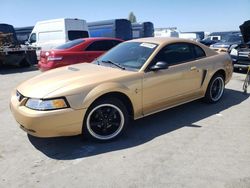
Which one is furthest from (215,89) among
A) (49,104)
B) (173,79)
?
(49,104)

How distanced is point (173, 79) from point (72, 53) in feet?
15.4

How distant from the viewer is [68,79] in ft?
13.0

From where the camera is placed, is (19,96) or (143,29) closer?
(19,96)

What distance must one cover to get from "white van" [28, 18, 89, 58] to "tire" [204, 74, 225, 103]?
8.86 meters

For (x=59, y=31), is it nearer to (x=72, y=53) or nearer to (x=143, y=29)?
(x=72, y=53)

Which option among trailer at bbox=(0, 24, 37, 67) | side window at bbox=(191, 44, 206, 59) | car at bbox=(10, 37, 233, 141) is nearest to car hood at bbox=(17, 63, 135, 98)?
car at bbox=(10, 37, 233, 141)

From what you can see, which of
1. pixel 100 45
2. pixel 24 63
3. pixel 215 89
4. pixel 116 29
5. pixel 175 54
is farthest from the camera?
pixel 116 29

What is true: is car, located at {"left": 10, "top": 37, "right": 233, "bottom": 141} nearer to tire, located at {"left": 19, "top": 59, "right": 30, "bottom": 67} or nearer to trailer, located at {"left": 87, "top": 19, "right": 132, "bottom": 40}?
tire, located at {"left": 19, "top": 59, "right": 30, "bottom": 67}

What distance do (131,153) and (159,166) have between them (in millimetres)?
491

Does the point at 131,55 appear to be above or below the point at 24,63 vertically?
above

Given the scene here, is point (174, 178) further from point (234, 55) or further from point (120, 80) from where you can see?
point (234, 55)

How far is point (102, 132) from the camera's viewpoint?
407 cm

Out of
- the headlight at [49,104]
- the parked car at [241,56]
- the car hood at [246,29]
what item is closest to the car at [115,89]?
the headlight at [49,104]

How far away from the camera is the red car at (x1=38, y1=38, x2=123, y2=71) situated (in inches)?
329
